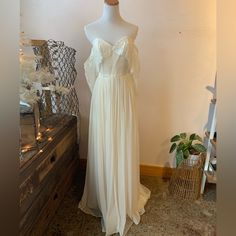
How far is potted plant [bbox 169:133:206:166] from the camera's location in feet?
6.10

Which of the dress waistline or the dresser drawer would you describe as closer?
the dresser drawer

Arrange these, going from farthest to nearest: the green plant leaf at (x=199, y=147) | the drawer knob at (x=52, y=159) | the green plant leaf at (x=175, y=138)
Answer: the green plant leaf at (x=175, y=138) → the green plant leaf at (x=199, y=147) → the drawer knob at (x=52, y=159)

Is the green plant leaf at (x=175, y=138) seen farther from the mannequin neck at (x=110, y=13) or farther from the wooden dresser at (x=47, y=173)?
the mannequin neck at (x=110, y=13)

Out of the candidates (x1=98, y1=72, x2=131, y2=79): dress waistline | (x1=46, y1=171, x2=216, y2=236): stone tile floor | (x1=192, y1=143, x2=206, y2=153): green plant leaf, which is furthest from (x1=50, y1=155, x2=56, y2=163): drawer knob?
(x1=192, y1=143, x2=206, y2=153): green plant leaf

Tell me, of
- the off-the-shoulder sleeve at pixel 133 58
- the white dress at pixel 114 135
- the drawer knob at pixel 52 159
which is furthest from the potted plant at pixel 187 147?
the drawer knob at pixel 52 159

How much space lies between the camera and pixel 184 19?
1.80 m

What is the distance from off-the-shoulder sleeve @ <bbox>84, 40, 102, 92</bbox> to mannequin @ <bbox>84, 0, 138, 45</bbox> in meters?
0.08

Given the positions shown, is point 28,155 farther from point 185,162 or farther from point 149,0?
point 149,0

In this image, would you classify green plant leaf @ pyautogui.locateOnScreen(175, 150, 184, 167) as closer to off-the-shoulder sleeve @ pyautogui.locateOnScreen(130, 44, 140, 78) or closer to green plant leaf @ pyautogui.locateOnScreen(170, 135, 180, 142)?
green plant leaf @ pyautogui.locateOnScreen(170, 135, 180, 142)

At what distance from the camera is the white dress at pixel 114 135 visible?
147cm

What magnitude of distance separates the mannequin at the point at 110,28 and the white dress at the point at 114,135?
5 centimetres

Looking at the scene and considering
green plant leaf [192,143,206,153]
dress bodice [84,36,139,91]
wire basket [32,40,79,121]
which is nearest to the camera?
dress bodice [84,36,139,91]

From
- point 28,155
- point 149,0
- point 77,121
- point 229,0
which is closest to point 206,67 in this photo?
point 149,0

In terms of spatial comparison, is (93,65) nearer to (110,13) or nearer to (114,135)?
(110,13)
